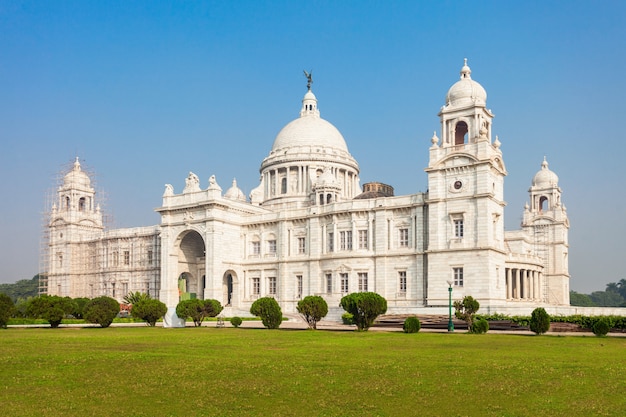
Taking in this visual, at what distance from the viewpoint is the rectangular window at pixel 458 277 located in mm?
56938

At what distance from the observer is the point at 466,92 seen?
196 ft

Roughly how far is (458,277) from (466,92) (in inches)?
653

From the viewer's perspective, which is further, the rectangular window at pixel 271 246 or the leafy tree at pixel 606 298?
the leafy tree at pixel 606 298

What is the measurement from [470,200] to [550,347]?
3081 cm

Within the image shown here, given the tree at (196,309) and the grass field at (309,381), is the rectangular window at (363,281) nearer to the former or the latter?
the tree at (196,309)

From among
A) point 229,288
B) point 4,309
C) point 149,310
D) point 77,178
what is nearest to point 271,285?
point 229,288

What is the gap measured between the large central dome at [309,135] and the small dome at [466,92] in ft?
94.3

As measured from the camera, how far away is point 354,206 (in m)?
64.9

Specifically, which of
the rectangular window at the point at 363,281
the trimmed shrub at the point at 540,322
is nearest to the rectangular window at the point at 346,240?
the rectangular window at the point at 363,281

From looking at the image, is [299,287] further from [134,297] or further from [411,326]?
[411,326]

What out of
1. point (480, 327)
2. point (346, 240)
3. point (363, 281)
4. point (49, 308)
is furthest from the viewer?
point (346, 240)

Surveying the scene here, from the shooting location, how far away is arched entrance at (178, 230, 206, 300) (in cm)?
7500

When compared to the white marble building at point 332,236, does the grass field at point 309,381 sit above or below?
below

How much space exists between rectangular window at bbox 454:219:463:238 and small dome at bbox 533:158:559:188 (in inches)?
1162
